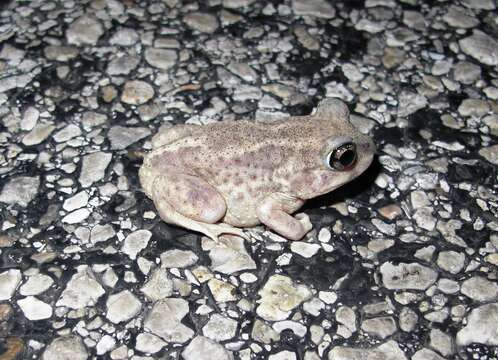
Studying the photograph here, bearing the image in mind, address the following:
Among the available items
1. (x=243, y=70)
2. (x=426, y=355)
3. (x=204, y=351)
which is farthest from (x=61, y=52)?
(x=426, y=355)

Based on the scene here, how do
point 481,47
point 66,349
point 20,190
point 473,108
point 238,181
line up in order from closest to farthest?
point 66,349 < point 238,181 < point 20,190 < point 473,108 < point 481,47

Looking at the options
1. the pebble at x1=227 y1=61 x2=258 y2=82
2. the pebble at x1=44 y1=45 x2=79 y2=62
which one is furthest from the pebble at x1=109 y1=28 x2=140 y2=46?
the pebble at x1=227 y1=61 x2=258 y2=82

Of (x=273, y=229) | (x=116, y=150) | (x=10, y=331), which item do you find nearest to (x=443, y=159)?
(x=273, y=229)

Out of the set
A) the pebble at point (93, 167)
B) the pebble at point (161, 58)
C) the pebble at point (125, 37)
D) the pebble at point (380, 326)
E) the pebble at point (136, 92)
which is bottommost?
the pebble at point (380, 326)

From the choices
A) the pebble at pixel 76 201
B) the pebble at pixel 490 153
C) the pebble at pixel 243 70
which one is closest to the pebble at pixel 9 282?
the pebble at pixel 76 201

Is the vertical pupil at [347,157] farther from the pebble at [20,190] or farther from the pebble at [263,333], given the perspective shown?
the pebble at [20,190]

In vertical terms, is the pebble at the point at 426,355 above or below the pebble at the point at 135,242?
below

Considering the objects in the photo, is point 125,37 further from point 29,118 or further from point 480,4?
point 480,4
